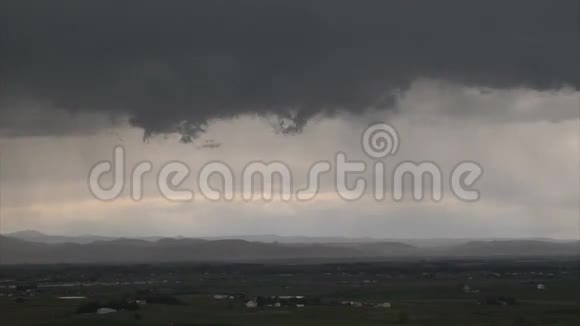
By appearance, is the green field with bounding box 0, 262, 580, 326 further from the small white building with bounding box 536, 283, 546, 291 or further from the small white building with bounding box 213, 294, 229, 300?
the small white building with bounding box 536, 283, 546, 291

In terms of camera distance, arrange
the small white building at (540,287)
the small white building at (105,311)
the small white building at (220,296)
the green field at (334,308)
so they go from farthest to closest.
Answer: the small white building at (540,287) → the small white building at (220,296) → the small white building at (105,311) → the green field at (334,308)

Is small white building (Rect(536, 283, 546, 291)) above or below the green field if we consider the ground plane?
above

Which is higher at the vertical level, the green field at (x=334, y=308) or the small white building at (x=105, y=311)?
the small white building at (x=105, y=311)

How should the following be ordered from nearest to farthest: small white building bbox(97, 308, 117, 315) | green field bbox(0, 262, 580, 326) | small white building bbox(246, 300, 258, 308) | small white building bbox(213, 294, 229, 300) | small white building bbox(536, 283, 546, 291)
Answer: green field bbox(0, 262, 580, 326)
small white building bbox(97, 308, 117, 315)
small white building bbox(246, 300, 258, 308)
small white building bbox(213, 294, 229, 300)
small white building bbox(536, 283, 546, 291)

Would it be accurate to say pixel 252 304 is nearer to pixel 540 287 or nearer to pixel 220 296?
pixel 220 296

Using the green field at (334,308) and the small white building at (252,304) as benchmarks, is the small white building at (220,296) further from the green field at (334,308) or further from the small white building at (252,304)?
the small white building at (252,304)

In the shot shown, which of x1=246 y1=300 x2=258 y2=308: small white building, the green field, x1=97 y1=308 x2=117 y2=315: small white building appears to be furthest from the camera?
x1=246 y1=300 x2=258 y2=308: small white building

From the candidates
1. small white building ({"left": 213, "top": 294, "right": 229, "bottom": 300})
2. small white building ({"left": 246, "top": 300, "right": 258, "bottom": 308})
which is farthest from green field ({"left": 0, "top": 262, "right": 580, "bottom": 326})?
small white building ({"left": 246, "top": 300, "right": 258, "bottom": 308})

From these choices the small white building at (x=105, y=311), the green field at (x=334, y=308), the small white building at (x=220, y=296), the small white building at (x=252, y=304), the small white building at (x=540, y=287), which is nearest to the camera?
the green field at (x=334, y=308)

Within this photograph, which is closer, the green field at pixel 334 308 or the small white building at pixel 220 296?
the green field at pixel 334 308

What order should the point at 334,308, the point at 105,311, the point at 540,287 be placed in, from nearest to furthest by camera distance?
the point at 105,311 → the point at 334,308 → the point at 540,287

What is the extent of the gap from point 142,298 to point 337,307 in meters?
20.4

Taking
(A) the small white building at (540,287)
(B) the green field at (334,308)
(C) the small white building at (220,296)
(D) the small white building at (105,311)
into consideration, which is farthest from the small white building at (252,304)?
(A) the small white building at (540,287)

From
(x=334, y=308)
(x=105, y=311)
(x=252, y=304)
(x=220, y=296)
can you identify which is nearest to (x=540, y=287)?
(x=334, y=308)
